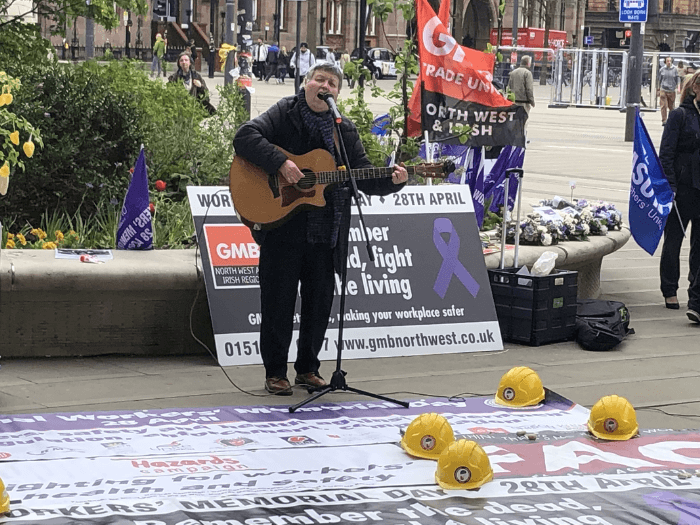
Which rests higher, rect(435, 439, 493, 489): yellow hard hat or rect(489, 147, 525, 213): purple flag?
rect(489, 147, 525, 213): purple flag

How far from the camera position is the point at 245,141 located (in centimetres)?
667

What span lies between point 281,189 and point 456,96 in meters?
3.32

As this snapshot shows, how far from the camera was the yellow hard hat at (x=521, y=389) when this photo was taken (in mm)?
6797

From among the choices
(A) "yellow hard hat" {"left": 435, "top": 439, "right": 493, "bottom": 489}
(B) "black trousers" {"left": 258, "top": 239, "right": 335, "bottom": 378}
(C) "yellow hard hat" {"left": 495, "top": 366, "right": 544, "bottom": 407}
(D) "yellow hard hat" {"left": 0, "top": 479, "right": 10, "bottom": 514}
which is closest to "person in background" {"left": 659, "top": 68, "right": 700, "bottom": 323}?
(C) "yellow hard hat" {"left": 495, "top": 366, "right": 544, "bottom": 407}

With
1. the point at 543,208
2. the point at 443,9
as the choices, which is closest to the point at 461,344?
the point at 543,208

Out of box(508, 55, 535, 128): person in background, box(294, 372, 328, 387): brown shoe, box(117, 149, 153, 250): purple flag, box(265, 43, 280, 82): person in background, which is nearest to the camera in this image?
box(294, 372, 328, 387): brown shoe

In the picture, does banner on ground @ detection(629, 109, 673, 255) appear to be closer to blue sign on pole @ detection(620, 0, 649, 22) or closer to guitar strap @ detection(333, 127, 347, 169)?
guitar strap @ detection(333, 127, 347, 169)

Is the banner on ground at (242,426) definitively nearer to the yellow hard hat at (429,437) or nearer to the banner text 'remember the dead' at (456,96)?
the yellow hard hat at (429,437)

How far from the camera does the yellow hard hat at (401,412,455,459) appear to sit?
226 inches

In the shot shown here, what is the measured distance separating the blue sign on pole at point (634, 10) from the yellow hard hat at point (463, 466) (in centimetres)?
2191

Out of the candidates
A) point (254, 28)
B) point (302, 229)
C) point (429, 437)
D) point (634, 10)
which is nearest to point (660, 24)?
point (254, 28)

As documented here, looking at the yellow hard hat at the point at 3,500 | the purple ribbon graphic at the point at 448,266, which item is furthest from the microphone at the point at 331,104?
the yellow hard hat at the point at 3,500

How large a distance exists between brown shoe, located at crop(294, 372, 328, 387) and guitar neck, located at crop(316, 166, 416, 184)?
1.17 metres

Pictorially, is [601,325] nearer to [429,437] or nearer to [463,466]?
[429,437]
